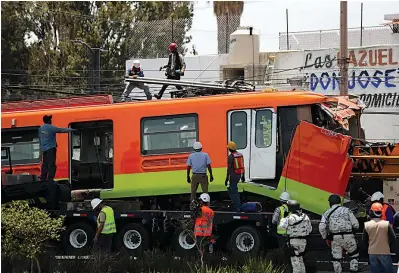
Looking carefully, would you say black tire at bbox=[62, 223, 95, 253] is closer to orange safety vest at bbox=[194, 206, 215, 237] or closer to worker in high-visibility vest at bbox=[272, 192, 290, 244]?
orange safety vest at bbox=[194, 206, 215, 237]

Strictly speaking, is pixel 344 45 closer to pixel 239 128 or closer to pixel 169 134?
pixel 239 128

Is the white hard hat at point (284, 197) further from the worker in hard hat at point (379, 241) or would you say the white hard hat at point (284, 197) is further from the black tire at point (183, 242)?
the worker in hard hat at point (379, 241)

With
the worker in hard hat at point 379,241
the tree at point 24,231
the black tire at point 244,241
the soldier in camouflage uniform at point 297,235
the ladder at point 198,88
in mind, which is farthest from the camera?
the ladder at point 198,88

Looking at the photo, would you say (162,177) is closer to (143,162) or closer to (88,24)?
(143,162)

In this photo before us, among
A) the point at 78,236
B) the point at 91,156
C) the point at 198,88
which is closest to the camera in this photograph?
the point at 78,236

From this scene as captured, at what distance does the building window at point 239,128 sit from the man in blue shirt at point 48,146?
3705mm

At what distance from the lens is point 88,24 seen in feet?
161

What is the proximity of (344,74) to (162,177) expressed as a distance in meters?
9.08

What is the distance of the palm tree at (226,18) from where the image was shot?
4275cm

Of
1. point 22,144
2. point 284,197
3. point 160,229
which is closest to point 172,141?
point 160,229

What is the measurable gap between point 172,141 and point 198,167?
4.38ft

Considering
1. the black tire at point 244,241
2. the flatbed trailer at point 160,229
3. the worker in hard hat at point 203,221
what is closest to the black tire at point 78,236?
the flatbed trailer at point 160,229

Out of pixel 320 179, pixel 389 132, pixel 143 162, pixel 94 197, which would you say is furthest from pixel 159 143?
pixel 389 132

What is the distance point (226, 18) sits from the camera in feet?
143
